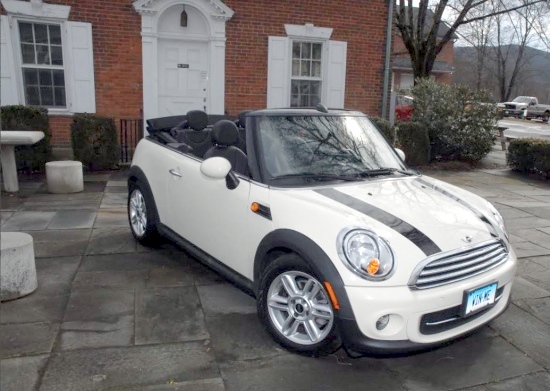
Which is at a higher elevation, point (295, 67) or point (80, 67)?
point (295, 67)

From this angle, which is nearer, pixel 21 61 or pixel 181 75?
pixel 21 61

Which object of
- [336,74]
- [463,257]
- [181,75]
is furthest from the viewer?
[336,74]

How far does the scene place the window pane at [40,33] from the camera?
974 cm

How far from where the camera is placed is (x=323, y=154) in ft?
12.6

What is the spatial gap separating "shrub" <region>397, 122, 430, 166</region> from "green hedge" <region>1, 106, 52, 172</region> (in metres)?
7.20

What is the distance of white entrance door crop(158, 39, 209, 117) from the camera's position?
10.5 metres

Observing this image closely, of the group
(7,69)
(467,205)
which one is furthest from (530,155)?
(7,69)

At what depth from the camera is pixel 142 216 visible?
5.17m

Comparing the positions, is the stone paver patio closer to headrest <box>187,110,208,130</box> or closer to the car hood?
the car hood

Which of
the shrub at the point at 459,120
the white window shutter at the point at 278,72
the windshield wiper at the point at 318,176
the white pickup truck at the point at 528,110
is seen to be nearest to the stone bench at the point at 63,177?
the white window shutter at the point at 278,72

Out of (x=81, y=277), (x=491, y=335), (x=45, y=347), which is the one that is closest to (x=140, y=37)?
(x=81, y=277)

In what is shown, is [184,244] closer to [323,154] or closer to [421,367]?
[323,154]

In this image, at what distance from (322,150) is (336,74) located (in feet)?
26.6

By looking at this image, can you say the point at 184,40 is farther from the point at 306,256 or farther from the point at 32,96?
the point at 306,256
